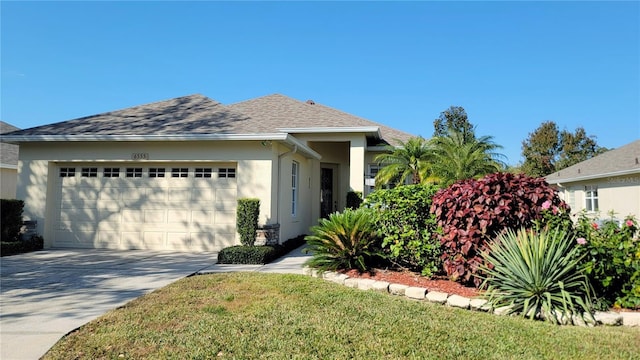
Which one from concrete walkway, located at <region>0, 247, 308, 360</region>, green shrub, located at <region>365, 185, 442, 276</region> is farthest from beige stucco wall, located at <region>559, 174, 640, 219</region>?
concrete walkway, located at <region>0, 247, 308, 360</region>

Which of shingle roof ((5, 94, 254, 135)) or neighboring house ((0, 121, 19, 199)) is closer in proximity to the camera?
shingle roof ((5, 94, 254, 135))

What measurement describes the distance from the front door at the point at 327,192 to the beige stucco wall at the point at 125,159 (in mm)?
5797

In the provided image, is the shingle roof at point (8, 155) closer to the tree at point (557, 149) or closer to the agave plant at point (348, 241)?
the agave plant at point (348, 241)

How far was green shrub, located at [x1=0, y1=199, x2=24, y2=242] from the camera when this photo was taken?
31.4 feet

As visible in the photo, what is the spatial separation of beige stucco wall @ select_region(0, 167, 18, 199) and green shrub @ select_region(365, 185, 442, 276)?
1685cm

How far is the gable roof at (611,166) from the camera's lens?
52.6ft

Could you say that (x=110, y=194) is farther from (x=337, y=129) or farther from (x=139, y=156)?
(x=337, y=129)

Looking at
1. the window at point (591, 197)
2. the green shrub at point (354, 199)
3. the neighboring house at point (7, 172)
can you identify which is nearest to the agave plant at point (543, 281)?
the green shrub at point (354, 199)

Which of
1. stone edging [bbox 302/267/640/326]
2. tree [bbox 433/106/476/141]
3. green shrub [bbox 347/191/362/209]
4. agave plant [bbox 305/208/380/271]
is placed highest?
tree [bbox 433/106/476/141]

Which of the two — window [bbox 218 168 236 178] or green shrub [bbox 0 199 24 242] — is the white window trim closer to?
window [bbox 218 168 236 178]

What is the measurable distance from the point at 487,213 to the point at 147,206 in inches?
349

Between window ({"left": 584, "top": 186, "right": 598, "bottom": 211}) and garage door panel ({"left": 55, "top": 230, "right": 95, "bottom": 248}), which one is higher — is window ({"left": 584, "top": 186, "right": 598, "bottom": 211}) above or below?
above

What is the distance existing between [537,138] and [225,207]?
35430 millimetres

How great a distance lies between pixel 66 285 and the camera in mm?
6121
